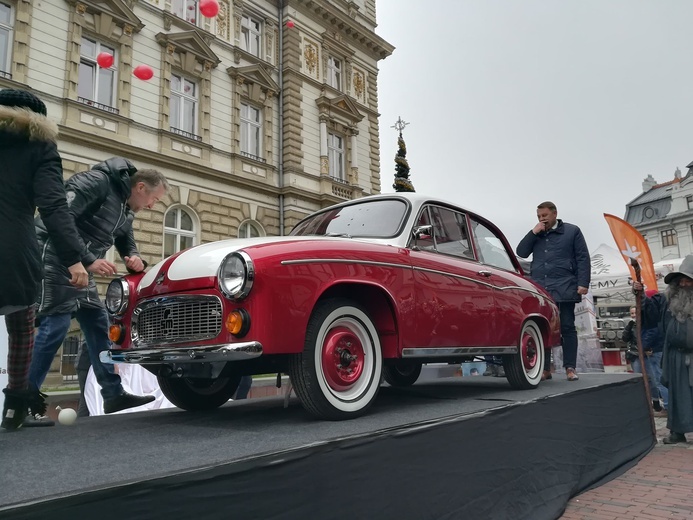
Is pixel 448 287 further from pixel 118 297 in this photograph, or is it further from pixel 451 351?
pixel 118 297

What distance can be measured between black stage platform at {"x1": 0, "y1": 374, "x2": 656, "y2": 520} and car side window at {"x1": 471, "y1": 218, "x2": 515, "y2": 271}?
1152mm

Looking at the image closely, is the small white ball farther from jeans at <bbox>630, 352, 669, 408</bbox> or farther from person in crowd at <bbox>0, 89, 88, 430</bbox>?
jeans at <bbox>630, 352, 669, 408</bbox>

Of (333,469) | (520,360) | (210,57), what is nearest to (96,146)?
(210,57)

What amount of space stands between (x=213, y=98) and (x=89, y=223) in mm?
14549

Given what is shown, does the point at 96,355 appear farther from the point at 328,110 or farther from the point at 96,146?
the point at 328,110

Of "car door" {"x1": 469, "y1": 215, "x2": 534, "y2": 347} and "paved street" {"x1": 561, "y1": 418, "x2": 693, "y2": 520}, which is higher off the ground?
"car door" {"x1": 469, "y1": 215, "x2": 534, "y2": 347}

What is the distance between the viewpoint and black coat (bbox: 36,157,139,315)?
116 inches

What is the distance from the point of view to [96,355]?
10.9ft

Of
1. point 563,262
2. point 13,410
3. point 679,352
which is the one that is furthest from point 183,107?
point 13,410

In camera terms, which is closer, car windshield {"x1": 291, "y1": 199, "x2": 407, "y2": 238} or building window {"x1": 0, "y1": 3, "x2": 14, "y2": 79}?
car windshield {"x1": 291, "y1": 199, "x2": 407, "y2": 238}

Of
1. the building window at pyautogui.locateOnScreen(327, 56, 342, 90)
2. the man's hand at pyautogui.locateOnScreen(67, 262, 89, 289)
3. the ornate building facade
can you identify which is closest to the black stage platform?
the man's hand at pyautogui.locateOnScreen(67, 262, 89, 289)

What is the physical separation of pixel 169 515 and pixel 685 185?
5202 centimetres

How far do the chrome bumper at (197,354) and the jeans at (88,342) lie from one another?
0.63 metres

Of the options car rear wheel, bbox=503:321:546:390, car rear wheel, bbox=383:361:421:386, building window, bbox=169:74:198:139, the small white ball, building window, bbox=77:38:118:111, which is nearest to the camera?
the small white ball
